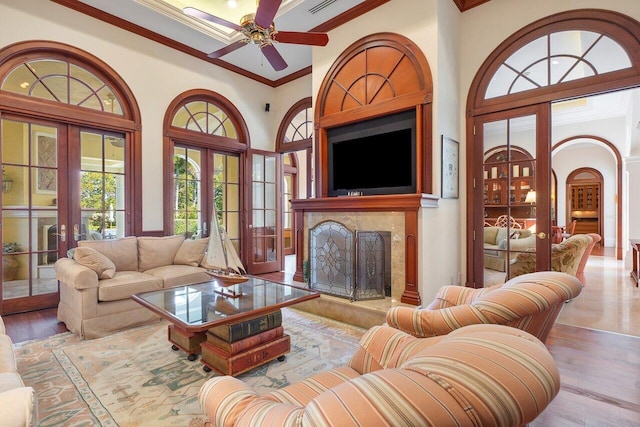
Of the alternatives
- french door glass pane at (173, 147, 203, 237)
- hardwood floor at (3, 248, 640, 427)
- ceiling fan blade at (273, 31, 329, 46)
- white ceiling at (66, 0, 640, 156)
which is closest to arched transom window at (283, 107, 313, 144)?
white ceiling at (66, 0, 640, 156)

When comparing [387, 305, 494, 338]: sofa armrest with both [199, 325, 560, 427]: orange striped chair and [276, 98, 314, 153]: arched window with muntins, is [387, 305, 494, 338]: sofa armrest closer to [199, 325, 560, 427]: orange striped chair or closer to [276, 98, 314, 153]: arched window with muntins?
[199, 325, 560, 427]: orange striped chair

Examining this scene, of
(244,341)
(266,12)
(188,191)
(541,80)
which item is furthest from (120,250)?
(541,80)

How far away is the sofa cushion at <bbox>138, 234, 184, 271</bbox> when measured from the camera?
4.06 meters

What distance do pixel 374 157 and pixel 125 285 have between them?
3208 mm

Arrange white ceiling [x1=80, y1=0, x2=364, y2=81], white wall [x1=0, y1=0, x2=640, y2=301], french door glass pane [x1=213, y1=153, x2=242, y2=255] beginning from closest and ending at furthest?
white wall [x1=0, y1=0, x2=640, y2=301], white ceiling [x1=80, y1=0, x2=364, y2=81], french door glass pane [x1=213, y1=153, x2=242, y2=255]

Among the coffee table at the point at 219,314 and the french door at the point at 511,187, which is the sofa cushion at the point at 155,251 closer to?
the coffee table at the point at 219,314

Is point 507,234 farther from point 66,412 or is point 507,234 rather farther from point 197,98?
point 197,98

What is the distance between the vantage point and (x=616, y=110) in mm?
7305

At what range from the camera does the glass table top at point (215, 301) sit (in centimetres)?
223

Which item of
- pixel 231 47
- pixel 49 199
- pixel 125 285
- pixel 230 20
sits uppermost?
pixel 230 20

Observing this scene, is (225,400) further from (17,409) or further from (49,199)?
(49,199)

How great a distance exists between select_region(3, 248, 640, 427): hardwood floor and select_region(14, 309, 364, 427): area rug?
811mm

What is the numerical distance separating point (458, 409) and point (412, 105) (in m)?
3.69

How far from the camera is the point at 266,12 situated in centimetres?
281
